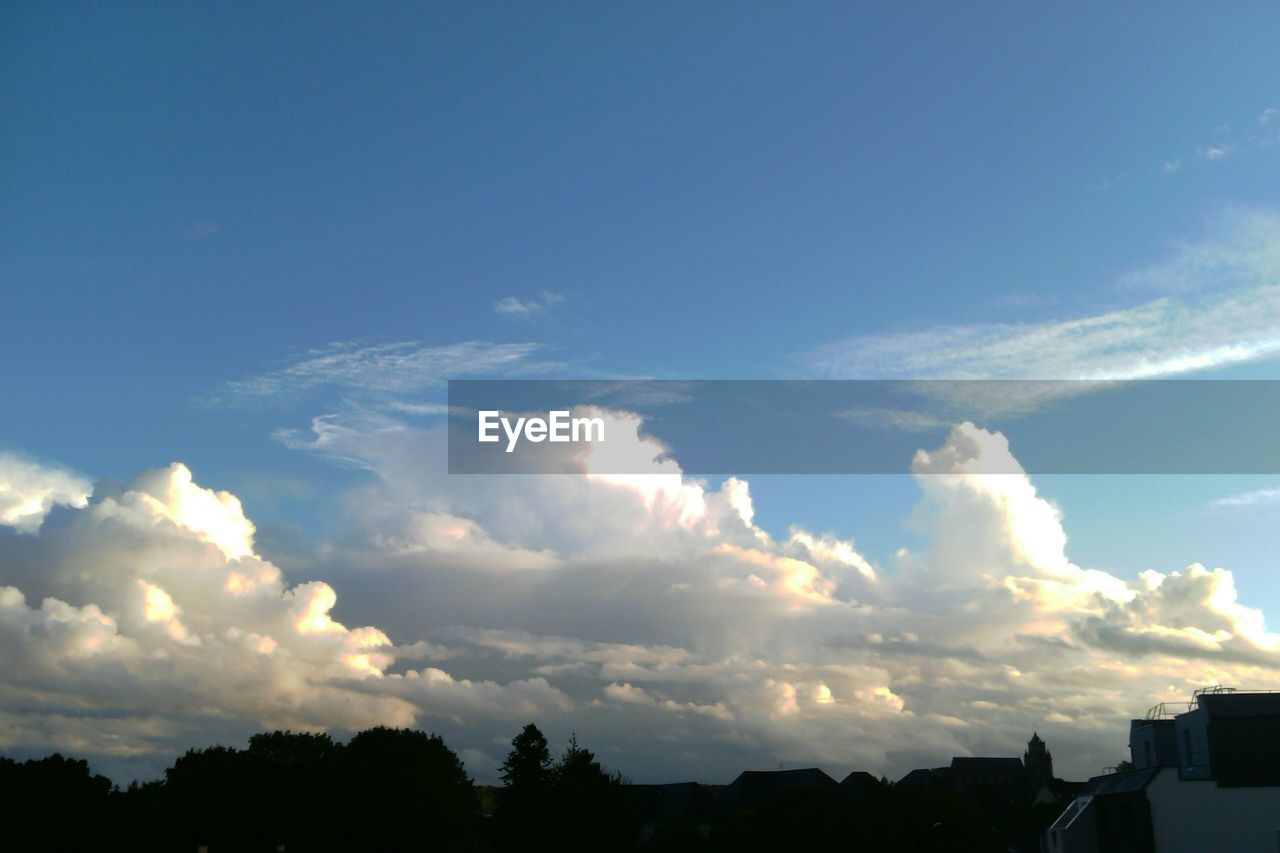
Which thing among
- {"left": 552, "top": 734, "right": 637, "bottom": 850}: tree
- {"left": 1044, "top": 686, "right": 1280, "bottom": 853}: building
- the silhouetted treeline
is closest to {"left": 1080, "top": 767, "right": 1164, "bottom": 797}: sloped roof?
{"left": 1044, "top": 686, "right": 1280, "bottom": 853}: building

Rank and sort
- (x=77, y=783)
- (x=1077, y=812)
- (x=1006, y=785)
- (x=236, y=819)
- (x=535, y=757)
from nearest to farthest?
(x=1077, y=812) → (x=77, y=783) → (x=236, y=819) → (x=535, y=757) → (x=1006, y=785)

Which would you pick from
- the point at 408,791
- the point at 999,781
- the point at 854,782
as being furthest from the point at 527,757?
the point at 999,781

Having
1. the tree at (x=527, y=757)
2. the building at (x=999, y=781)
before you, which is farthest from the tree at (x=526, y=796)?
the building at (x=999, y=781)

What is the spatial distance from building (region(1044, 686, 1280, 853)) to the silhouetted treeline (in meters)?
10.3

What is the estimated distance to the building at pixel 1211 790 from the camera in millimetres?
76062

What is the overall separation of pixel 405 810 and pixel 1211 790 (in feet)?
231

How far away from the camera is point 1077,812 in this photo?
285ft

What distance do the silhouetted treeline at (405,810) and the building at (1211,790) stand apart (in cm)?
1026

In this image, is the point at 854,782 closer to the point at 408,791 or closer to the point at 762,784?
the point at 762,784


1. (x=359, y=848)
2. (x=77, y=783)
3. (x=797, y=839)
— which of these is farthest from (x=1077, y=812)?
(x=77, y=783)

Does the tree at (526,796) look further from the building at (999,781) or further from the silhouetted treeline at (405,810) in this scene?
the building at (999,781)

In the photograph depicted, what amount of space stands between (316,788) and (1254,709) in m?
79.8

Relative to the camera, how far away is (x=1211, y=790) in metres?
77.6

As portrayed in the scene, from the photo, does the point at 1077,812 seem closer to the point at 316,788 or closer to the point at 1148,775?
the point at 1148,775
